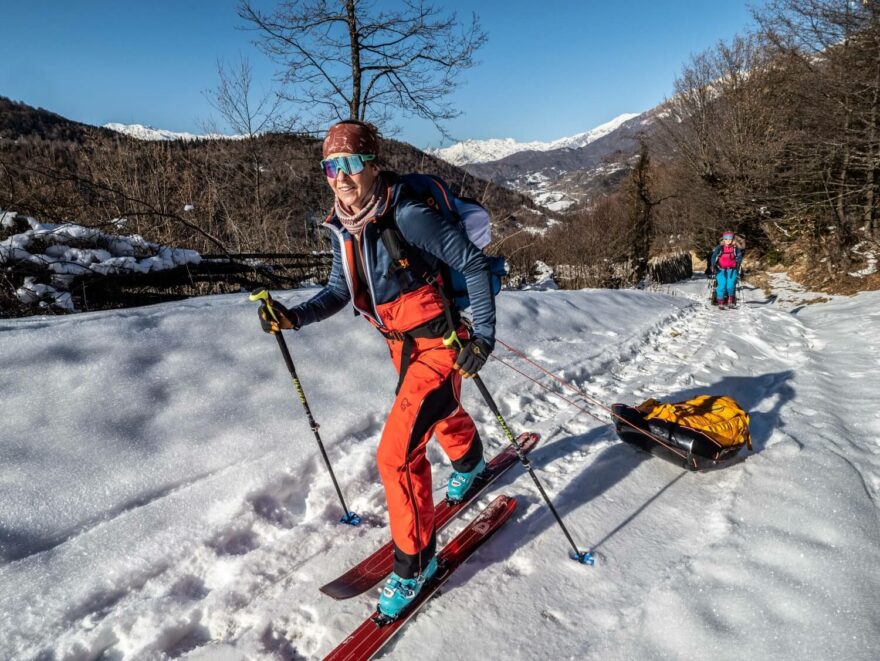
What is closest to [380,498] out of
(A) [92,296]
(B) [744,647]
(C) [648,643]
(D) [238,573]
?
(D) [238,573]

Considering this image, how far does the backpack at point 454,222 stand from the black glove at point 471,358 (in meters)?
0.33

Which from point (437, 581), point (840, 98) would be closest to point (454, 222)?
point (437, 581)

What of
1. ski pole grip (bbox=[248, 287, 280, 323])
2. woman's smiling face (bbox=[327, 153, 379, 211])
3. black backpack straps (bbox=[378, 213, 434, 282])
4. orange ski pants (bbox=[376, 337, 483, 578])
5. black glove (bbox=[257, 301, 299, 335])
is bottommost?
orange ski pants (bbox=[376, 337, 483, 578])

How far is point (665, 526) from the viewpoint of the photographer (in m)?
2.93

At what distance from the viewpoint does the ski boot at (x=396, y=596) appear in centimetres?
225

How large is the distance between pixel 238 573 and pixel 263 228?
8788 mm

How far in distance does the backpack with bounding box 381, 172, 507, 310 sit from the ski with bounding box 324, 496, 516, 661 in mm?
1370

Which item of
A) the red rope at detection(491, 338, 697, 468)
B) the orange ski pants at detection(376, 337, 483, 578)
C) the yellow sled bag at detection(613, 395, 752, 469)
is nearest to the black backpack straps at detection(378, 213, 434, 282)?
the orange ski pants at detection(376, 337, 483, 578)

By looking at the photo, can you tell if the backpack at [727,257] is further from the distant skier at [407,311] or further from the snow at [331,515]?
the distant skier at [407,311]

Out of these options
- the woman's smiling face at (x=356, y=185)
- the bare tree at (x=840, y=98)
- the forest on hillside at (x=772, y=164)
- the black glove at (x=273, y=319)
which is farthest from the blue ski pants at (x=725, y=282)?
the black glove at (x=273, y=319)

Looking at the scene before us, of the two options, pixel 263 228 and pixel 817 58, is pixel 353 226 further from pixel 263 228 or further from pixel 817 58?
pixel 817 58

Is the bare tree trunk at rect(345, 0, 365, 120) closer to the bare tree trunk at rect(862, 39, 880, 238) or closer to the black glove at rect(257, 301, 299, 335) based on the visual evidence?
the black glove at rect(257, 301, 299, 335)

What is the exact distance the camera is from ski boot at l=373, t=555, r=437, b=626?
2246 mm

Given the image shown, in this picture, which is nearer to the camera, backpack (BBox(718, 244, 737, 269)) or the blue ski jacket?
the blue ski jacket
